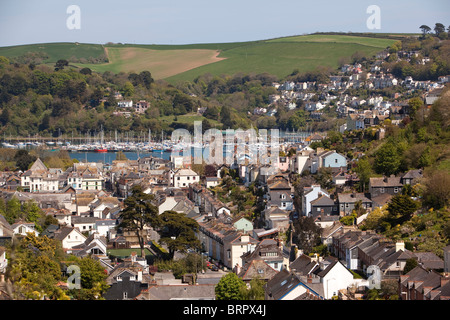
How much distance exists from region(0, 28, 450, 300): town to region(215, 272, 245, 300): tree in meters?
0.04

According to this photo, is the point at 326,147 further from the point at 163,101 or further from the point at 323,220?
the point at 163,101

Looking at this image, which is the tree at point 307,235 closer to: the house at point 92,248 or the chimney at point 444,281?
the house at point 92,248

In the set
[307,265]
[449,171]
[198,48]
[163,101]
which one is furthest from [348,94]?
[307,265]

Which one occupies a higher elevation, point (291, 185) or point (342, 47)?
point (342, 47)

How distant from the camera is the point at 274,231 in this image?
22.3m

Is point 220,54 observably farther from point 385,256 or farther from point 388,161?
point 385,256

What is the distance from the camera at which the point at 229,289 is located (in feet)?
47.3

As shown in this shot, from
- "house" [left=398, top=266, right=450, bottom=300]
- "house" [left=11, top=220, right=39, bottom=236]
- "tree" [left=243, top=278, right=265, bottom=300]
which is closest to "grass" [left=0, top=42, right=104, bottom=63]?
"house" [left=11, top=220, right=39, bottom=236]

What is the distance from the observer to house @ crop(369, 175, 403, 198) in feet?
75.1

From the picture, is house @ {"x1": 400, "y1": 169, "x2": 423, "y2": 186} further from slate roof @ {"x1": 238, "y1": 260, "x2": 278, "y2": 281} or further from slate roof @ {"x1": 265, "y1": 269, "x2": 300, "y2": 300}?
slate roof @ {"x1": 265, "y1": 269, "x2": 300, "y2": 300}

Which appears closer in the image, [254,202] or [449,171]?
[449,171]
